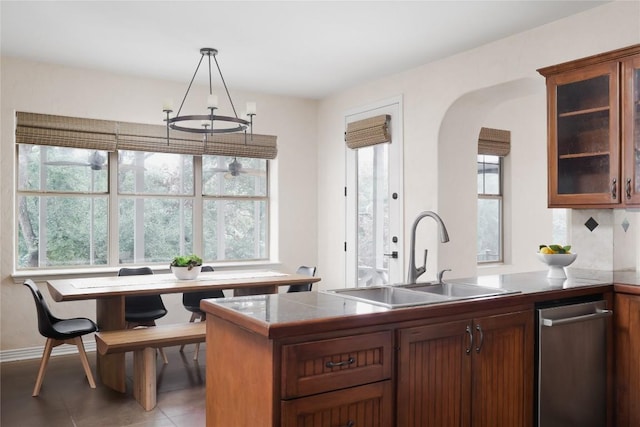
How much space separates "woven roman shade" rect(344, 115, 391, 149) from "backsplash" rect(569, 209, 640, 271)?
220cm

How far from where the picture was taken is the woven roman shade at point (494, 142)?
20.4ft

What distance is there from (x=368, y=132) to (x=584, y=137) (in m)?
2.47

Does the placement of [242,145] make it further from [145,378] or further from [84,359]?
[145,378]

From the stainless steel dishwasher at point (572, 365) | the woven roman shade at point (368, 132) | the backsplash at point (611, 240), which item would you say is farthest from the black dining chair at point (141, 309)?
the backsplash at point (611, 240)

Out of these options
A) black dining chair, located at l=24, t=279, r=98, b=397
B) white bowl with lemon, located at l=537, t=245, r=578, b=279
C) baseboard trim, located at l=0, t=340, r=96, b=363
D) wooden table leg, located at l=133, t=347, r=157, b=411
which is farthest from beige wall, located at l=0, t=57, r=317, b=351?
white bowl with lemon, located at l=537, t=245, r=578, b=279

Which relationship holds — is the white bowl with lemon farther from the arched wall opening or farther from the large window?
the large window

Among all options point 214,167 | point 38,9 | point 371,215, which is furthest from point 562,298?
point 214,167

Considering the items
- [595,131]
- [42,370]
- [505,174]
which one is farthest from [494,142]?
[42,370]

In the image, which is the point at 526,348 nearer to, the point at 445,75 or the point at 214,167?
the point at 445,75

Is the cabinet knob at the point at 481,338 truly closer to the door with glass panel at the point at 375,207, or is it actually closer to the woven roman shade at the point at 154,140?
the door with glass panel at the point at 375,207

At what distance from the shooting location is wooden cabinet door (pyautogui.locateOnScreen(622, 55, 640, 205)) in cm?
299

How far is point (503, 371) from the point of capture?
242 centimetres

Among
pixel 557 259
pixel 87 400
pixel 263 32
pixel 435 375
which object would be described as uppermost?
pixel 263 32

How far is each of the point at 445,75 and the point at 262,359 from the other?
11.8 feet
